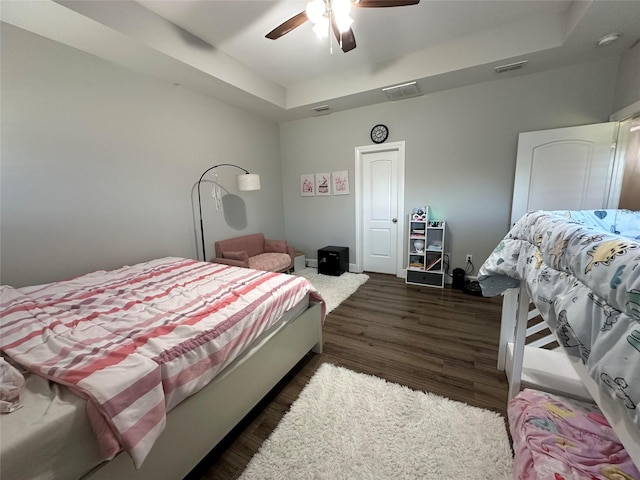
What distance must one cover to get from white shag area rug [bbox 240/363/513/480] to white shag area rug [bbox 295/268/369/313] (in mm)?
1427

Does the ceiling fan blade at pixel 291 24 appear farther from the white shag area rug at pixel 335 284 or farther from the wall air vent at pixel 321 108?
the white shag area rug at pixel 335 284

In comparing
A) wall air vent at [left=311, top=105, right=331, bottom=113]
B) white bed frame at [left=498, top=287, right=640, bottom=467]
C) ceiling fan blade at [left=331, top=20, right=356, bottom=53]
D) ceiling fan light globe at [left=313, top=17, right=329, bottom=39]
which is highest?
wall air vent at [left=311, top=105, right=331, bottom=113]

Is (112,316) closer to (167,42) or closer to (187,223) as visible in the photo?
(187,223)

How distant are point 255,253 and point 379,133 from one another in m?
2.75

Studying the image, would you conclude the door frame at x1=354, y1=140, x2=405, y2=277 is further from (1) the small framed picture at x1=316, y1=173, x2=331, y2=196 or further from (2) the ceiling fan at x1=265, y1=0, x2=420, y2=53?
(2) the ceiling fan at x1=265, y1=0, x2=420, y2=53

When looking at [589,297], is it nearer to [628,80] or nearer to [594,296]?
[594,296]

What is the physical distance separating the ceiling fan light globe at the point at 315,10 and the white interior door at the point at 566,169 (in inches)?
109

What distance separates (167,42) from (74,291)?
2.37 meters

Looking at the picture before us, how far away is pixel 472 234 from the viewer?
12.0 ft

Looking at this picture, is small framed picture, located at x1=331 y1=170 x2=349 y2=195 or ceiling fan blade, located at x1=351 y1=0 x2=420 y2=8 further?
small framed picture, located at x1=331 y1=170 x2=349 y2=195

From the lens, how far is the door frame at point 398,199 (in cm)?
399

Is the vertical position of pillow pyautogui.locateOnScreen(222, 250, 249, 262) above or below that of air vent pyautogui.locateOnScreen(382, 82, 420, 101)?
below

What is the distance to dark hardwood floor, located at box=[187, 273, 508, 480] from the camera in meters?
1.56

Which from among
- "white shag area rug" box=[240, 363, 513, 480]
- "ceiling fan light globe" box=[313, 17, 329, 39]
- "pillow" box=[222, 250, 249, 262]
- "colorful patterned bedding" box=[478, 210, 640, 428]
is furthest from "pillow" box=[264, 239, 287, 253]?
"colorful patterned bedding" box=[478, 210, 640, 428]
